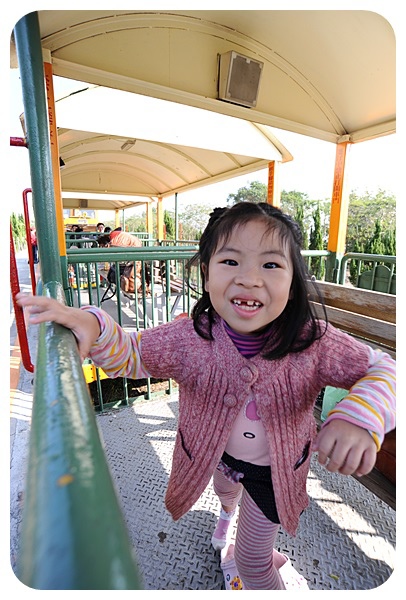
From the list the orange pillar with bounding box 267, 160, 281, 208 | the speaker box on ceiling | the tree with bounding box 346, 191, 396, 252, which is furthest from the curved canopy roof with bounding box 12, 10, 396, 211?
the tree with bounding box 346, 191, 396, 252

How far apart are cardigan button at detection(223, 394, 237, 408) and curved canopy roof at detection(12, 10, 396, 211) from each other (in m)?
2.44

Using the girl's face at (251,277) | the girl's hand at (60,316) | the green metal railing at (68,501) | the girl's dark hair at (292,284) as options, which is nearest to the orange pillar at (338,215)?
the girl's dark hair at (292,284)

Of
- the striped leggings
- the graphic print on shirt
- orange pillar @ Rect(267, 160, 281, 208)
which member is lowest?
the striped leggings

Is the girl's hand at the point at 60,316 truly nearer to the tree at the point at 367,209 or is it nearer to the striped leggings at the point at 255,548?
the striped leggings at the point at 255,548

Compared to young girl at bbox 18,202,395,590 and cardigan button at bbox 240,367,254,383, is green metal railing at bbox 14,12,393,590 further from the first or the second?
cardigan button at bbox 240,367,254,383

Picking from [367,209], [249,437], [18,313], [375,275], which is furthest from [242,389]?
[367,209]

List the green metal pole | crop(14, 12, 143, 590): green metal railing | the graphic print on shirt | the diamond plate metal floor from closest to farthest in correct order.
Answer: crop(14, 12, 143, 590): green metal railing < the graphic print on shirt < the green metal pole < the diamond plate metal floor

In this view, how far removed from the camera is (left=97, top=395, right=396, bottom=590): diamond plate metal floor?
48.5 inches

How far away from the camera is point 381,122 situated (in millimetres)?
3408

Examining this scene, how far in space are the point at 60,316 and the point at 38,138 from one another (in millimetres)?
828

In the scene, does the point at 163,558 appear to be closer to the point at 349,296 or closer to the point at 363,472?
the point at 363,472

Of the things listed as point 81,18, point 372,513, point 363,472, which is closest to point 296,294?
point 363,472

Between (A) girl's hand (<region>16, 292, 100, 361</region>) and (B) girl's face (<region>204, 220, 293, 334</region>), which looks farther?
(B) girl's face (<region>204, 220, 293, 334</region>)

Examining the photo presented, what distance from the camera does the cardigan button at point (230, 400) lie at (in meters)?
0.91
